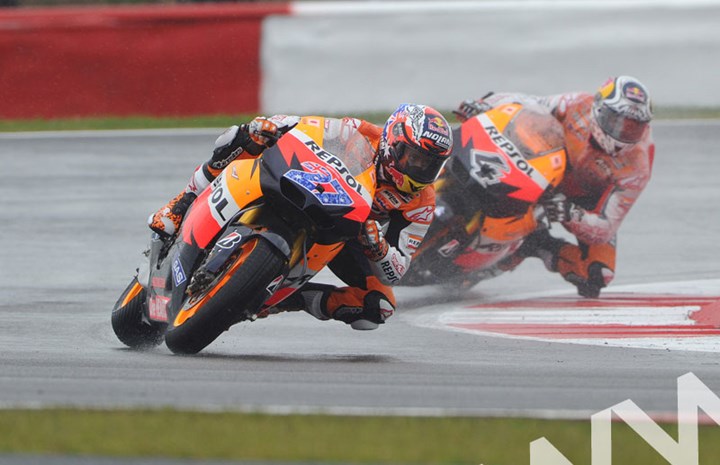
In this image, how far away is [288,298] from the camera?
721 cm

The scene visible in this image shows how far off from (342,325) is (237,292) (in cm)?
242

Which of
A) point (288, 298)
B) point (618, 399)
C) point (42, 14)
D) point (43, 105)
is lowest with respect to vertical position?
point (43, 105)

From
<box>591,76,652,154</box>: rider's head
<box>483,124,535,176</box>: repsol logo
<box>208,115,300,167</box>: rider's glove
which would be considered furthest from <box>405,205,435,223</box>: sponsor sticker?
<box>591,76,652,154</box>: rider's head

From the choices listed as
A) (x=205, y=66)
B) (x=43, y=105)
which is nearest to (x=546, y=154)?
(x=205, y=66)

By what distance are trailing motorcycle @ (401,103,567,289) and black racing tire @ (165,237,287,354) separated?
339cm

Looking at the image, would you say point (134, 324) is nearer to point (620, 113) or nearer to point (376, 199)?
point (376, 199)

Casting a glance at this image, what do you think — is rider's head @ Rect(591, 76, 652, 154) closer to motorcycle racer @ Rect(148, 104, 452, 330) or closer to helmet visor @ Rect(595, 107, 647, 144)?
helmet visor @ Rect(595, 107, 647, 144)

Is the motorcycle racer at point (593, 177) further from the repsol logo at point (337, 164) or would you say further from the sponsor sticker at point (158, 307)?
the sponsor sticker at point (158, 307)

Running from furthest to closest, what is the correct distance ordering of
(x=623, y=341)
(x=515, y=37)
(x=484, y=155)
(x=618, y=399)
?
(x=515, y=37) < (x=484, y=155) < (x=623, y=341) < (x=618, y=399)

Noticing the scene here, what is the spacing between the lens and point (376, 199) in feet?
22.8

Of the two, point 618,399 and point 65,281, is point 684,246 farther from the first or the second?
point 618,399

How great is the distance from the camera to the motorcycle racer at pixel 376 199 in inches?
264

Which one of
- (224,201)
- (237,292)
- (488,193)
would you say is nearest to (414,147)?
(224,201)

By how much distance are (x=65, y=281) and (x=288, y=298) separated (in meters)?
2.85
